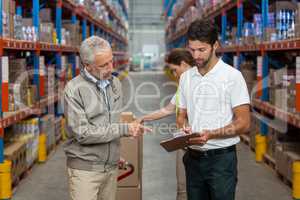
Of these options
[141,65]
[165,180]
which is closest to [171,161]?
[165,180]

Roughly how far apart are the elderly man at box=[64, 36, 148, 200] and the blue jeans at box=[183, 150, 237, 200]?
1.37 feet

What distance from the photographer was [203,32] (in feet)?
8.84

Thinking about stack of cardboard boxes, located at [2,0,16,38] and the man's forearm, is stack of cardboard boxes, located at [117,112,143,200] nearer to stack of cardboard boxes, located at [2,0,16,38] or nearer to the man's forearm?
the man's forearm

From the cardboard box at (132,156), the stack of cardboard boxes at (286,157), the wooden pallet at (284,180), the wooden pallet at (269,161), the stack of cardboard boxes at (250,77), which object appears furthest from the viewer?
the stack of cardboard boxes at (250,77)

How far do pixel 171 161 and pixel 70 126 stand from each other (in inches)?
158

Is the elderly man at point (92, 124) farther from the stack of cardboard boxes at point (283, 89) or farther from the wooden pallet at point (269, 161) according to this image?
the wooden pallet at point (269, 161)

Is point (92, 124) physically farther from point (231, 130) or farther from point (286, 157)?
point (286, 157)

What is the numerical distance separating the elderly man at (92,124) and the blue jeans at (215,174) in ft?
1.37

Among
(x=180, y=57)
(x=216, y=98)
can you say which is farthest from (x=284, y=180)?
(x=216, y=98)

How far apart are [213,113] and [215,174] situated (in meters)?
0.35

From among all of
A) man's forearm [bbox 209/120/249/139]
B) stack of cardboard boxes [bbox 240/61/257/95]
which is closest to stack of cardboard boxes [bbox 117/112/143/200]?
man's forearm [bbox 209/120/249/139]

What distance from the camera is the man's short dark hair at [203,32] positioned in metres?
2.70

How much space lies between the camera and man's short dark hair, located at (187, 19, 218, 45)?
2.70 meters

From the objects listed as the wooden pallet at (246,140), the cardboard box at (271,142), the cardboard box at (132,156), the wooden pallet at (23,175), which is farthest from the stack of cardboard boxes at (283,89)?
the wooden pallet at (23,175)
